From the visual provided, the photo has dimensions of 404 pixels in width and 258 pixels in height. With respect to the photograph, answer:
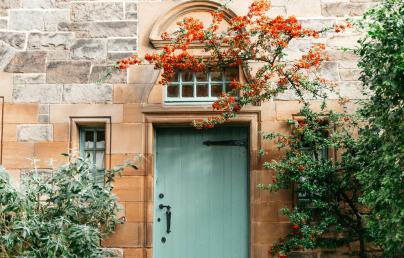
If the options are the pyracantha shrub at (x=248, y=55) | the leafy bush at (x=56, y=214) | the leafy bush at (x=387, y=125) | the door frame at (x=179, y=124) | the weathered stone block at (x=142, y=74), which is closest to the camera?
the leafy bush at (x=387, y=125)

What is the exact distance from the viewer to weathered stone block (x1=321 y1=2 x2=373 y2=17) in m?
8.20

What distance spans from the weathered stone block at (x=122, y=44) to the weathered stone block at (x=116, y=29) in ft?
0.21

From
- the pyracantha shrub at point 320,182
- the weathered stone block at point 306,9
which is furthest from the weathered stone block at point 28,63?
the weathered stone block at point 306,9

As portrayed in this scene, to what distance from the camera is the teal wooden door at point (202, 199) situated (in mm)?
8328

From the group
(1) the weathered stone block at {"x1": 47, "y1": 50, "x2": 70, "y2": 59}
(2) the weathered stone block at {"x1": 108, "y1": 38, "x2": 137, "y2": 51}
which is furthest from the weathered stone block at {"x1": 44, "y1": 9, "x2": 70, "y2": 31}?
(2) the weathered stone block at {"x1": 108, "y1": 38, "x2": 137, "y2": 51}

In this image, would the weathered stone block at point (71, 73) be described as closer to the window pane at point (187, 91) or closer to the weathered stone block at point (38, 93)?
the weathered stone block at point (38, 93)

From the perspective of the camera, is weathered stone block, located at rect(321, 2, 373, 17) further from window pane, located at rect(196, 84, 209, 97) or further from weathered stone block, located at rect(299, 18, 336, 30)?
window pane, located at rect(196, 84, 209, 97)

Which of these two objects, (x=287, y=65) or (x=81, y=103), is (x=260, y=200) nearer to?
(x=287, y=65)

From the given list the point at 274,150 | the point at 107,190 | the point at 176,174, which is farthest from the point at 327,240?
the point at 107,190

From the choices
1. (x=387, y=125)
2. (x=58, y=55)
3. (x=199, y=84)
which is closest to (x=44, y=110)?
(x=58, y=55)

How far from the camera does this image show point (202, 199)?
8.37 metres

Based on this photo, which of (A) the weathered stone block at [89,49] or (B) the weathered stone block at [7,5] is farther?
(B) the weathered stone block at [7,5]

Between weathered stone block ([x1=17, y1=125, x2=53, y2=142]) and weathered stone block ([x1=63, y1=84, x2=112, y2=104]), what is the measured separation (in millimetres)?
436

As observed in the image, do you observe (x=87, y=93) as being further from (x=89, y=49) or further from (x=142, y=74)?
(x=142, y=74)
